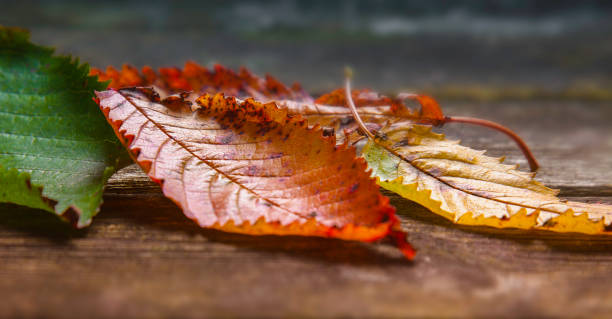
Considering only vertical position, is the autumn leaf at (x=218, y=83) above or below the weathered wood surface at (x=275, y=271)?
above

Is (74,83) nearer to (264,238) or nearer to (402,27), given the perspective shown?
(264,238)

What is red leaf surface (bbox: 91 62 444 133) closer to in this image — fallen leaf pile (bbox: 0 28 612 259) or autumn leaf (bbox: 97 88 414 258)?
fallen leaf pile (bbox: 0 28 612 259)

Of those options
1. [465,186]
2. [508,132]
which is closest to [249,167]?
[465,186]

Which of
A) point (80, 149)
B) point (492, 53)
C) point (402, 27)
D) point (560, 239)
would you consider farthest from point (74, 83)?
point (402, 27)

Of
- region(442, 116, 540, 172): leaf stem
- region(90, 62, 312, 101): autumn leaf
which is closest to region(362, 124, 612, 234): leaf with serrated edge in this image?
region(442, 116, 540, 172): leaf stem

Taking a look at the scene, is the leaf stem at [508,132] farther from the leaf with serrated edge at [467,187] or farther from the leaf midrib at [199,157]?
the leaf midrib at [199,157]

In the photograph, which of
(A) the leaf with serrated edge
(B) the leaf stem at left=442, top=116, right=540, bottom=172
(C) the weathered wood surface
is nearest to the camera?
(C) the weathered wood surface

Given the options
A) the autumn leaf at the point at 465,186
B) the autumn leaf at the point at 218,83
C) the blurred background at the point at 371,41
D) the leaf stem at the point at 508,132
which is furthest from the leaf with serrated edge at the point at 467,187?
the blurred background at the point at 371,41

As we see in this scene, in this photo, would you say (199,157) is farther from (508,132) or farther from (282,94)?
(508,132)
